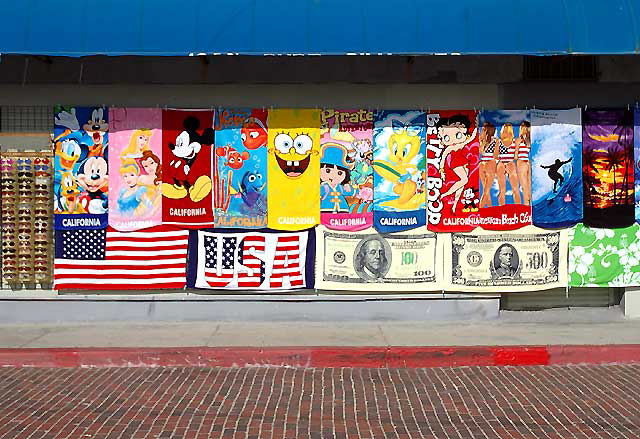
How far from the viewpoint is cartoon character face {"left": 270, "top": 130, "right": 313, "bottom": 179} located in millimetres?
10883

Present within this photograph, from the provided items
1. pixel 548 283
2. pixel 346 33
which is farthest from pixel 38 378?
pixel 548 283

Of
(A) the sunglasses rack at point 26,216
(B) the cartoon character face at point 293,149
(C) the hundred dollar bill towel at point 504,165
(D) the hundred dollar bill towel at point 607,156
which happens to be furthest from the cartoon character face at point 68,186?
(D) the hundred dollar bill towel at point 607,156

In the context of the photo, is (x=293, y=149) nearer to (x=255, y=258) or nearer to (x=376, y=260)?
(x=255, y=258)

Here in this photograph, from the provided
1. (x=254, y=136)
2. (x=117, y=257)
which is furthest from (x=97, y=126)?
(x=254, y=136)

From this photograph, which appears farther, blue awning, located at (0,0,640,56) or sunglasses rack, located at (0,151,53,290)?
sunglasses rack, located at (0,151,53,290)

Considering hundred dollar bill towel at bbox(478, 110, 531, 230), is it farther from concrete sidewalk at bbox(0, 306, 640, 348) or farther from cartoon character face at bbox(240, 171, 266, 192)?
cartoon character face at bbox(240, 171, 266, 192)

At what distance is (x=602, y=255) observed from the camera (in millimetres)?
11172

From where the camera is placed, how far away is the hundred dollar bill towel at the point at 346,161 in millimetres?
10883

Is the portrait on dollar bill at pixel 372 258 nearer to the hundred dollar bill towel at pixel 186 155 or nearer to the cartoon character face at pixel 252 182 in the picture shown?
the cartoon character face at pixel 252 182

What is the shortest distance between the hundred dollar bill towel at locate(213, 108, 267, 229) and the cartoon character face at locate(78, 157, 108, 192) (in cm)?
150

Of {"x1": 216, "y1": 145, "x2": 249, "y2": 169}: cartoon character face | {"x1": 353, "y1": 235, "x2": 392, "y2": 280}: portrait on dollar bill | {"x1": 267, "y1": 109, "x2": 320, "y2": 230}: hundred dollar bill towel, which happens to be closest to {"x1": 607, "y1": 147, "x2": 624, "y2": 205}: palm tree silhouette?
{"x1": 353, "y1": 235, "x2": 392, "y2": 280}: portrait on dollar bill

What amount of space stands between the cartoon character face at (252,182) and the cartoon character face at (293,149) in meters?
0.33

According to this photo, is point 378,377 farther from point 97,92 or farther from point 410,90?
point 97,92

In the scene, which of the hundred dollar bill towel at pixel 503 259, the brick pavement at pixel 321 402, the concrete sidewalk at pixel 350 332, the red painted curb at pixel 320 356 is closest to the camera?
the brick pavement at pixel 321 402
